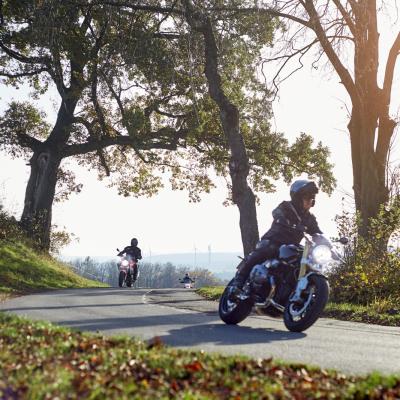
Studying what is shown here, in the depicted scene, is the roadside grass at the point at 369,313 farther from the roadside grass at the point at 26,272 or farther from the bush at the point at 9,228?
the bush at the point at 9,228

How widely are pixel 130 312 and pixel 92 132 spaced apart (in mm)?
20962

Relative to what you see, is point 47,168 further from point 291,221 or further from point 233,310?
point 291,221

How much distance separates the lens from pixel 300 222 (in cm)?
820

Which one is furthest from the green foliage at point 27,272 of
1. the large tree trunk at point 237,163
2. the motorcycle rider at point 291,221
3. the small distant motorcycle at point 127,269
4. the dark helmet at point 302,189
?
the dark helmet at point 302,189

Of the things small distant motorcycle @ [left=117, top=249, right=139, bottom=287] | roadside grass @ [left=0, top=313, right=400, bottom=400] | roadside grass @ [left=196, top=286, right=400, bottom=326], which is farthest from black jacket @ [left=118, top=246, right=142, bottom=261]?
roadside grass @ [left=0, top=313, right=400, bottom=400]

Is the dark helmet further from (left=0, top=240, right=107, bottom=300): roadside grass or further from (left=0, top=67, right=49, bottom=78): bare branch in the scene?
(left=0, top=67, right=49, bottom=78): bare branch

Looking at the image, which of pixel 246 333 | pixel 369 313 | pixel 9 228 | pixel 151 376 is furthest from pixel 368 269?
pixel 9 228

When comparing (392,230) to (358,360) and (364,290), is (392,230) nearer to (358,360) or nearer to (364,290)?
→ (364,290)

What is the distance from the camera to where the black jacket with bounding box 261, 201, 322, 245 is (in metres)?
A: 8.26

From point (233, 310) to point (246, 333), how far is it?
1048 mm

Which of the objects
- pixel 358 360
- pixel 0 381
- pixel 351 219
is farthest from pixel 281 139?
pixel 0 381

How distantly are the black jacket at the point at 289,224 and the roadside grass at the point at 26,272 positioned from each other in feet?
28.1

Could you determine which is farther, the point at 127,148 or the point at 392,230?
the point at 127,148

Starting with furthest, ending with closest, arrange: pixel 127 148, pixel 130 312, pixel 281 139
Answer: pixel 127 148 < pixel 281 139 < pixel 130 312
